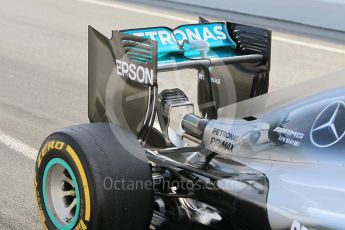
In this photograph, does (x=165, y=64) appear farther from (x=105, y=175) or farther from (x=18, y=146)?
(x=18, y=146)

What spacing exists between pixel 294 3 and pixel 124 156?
789 centimetres

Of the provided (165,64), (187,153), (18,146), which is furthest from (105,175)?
(18,146)

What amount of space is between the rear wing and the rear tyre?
0.24 m

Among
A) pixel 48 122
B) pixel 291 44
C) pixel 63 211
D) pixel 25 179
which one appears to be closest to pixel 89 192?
pixel 63 211

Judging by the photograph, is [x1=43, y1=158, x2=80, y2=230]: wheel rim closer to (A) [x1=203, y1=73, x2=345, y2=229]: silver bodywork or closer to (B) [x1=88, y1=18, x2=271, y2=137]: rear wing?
(B) [x1=88, y1=18, x2=271, y2=137]: rear wing

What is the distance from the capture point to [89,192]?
2.92 meters

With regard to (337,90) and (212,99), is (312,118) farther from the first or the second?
(212,99)

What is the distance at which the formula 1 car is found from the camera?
2.61 meters

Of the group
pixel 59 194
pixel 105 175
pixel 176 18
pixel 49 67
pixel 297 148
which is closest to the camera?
pixel 297 148

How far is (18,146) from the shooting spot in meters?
5.07

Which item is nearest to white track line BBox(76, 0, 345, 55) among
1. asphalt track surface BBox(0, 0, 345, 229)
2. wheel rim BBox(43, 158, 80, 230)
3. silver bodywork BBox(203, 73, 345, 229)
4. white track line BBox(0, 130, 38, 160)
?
asphalt track surface BBox(0, 0, 345, 229)

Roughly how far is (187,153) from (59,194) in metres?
0.74

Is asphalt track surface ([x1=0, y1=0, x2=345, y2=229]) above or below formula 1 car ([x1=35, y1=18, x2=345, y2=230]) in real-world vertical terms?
below

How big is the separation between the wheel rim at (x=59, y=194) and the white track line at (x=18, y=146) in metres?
1.54
